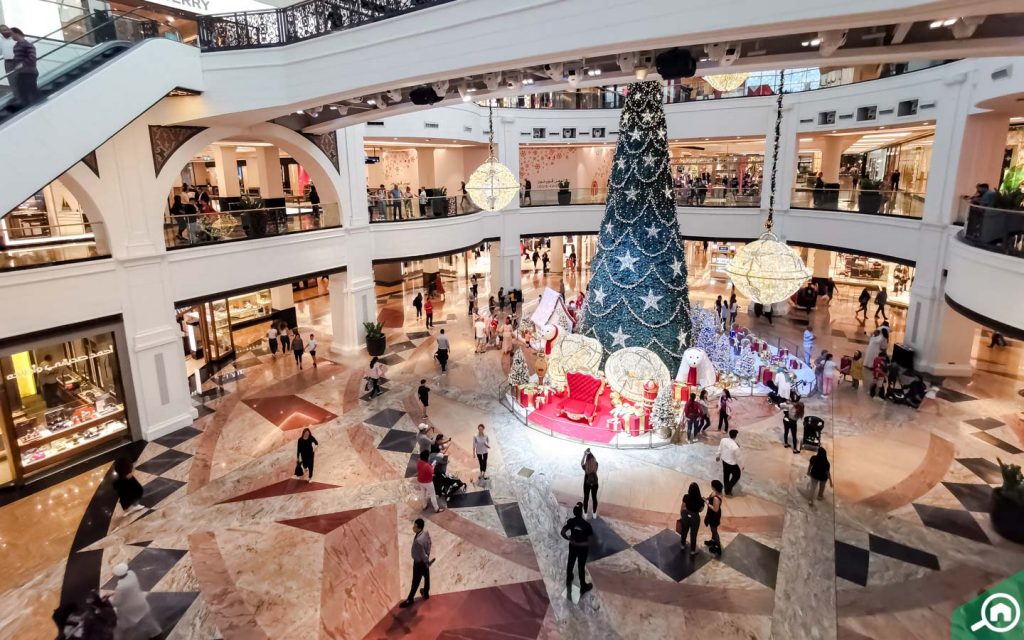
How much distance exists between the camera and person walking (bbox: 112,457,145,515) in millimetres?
8523

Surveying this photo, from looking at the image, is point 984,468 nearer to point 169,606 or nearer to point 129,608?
point 169,606

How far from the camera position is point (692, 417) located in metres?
10.7

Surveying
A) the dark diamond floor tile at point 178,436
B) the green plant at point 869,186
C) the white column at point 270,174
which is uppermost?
the white column at point 270,174

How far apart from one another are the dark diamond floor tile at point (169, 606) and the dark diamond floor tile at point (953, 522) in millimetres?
10219

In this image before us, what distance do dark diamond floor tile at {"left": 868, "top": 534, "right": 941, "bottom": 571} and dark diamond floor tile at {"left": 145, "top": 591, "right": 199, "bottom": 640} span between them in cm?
898

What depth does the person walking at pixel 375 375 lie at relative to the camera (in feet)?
42.5

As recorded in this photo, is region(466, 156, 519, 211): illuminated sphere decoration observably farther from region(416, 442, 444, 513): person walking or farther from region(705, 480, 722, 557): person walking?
region(705, 480, 722, 557): person walking

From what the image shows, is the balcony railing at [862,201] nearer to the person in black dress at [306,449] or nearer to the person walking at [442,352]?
the person walking at [442,352]

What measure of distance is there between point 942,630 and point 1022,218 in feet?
17.9

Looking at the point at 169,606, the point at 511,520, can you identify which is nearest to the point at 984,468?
the point at 511,520

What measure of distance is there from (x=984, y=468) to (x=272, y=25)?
14638 mm

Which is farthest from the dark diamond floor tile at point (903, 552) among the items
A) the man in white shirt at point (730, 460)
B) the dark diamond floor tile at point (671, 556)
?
the dark diamond floor tile at point (671, 556)

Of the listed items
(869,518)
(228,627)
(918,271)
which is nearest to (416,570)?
(228,627)

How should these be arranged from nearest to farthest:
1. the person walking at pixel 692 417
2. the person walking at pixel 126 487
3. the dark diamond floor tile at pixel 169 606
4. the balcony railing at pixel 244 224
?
1. the dark diamond floor tile at pixel 169 606
2. the person walking at pixel 126 487
3. the person walking at pixel 692 417
4. the balcony railing at pixel 244 224
